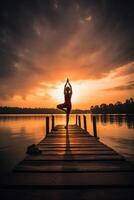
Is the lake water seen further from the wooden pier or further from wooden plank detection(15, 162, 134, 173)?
the wooden pier

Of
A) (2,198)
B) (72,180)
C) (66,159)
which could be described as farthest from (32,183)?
(66,159)

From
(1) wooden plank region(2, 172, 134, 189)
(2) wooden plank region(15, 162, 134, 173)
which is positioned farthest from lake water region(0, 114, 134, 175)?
(1) wooden plank region(2, 172, 134, 189)

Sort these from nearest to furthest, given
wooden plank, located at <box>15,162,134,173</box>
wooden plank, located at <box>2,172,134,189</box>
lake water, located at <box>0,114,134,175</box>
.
Answer: wooden plank, located at <box>2,172,134,189</box> → wooden plank, located at <box>15,162,134,173</box> → lake water, located at <box>0,114,134,175</box>

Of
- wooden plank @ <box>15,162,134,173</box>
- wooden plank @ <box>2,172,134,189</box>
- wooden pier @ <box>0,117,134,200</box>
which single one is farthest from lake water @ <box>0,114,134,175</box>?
wooden plank @ <box>2,172,134,189</box>

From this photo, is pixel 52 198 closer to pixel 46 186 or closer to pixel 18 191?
pixel 46 186

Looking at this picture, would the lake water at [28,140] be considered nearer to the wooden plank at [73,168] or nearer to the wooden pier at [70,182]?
the wooden plank at [73,168]

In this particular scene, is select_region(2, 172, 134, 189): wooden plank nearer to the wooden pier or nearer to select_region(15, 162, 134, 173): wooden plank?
the wooden pier

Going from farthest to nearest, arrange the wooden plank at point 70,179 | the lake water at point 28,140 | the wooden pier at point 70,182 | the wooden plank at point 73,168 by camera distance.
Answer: the lake water at point 28,140 < the wooden plank at point 73,168 < the wooden plank at point 70,179 < the wooden pier at point 70,182

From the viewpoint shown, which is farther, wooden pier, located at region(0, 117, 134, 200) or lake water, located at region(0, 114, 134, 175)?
lake water, located at region(0, 114, 134, 175)

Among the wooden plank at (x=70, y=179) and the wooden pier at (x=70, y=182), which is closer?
the wooden pier at (x=70, y=182)

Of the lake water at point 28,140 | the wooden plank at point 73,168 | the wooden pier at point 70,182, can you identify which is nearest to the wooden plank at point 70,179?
the wooden pier at point 70,182

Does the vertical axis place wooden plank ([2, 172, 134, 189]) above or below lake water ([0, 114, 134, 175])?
above

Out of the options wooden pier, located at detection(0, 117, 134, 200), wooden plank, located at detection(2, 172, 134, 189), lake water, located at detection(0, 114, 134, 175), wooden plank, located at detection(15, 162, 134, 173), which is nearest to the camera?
wooden pier, located at detection(0, 117, 134, 200)

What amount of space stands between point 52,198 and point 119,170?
1977 mm
